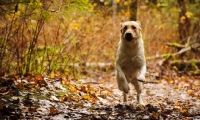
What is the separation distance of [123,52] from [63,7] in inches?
55.1

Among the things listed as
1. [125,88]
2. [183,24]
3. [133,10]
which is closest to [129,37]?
[125,88]

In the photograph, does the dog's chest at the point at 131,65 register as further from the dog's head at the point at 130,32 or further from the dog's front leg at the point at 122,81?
the dog's head at the point at 130,32

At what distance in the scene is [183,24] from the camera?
1295 centimetres

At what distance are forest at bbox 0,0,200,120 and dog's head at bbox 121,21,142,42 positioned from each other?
627 mm

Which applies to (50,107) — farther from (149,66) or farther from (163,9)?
(163,9)

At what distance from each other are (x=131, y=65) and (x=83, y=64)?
528 centimetres

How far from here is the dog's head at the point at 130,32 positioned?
5.37 m

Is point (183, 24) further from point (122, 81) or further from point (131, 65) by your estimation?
point (122, 81)

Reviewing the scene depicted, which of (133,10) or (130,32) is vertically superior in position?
(133,10)

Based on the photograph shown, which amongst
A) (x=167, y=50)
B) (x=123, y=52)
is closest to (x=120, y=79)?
(x=123, y=52)

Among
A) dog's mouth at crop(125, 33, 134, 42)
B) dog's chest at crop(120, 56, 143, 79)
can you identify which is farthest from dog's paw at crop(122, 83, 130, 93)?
dog's mouth at crop(125, 33, 134, 42)

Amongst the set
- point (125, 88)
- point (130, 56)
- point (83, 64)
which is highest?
point (130, 56)

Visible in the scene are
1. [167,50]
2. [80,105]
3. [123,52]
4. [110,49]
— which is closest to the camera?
[80,105]

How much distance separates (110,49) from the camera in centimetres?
1141
